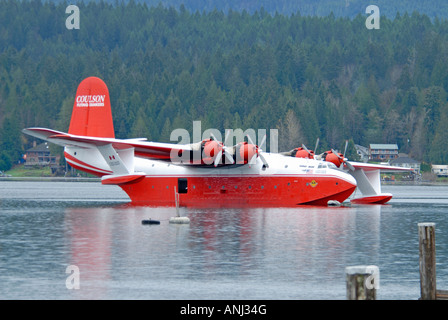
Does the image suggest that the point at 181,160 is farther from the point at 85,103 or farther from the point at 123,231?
the point at 123,231

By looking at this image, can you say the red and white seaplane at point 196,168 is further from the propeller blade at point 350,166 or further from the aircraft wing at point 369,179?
the aircraft wing at point 369,179

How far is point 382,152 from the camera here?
182 metres

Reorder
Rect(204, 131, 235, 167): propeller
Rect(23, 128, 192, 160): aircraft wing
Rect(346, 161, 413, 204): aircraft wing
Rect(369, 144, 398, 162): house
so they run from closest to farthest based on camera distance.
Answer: Rect(204, 131, 235, 167): propeller, Rect(23, 128, 192, 160): aircraft wing, Rect(346, 161, 413, 204): aircraft wing, Rect(369, 144, 398, 162): house

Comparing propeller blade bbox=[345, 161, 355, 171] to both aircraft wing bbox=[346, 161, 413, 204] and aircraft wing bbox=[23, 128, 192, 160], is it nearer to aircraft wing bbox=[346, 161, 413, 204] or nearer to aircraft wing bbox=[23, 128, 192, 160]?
aircraft wing bbox=[346, 161, 413, 204]

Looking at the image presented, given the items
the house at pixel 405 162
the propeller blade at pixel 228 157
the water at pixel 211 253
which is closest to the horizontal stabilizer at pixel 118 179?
the water at pixel 211 253

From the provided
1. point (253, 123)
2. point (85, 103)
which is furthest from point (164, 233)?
point (253, 123)

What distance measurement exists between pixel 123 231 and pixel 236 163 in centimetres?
1487

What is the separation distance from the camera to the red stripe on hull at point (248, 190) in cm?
5122

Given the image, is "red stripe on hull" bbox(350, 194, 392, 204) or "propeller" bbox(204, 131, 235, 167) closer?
"propeller" bbox(204, 131, 235, 167)

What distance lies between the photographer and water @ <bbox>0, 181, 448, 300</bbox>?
862 inches

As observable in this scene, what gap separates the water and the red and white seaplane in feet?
9.17

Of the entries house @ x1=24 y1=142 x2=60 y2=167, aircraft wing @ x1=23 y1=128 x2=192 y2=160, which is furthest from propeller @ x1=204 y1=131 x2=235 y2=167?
house @ x1=24 y1=142 x2=60 y2=167

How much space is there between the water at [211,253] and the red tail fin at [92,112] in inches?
345
